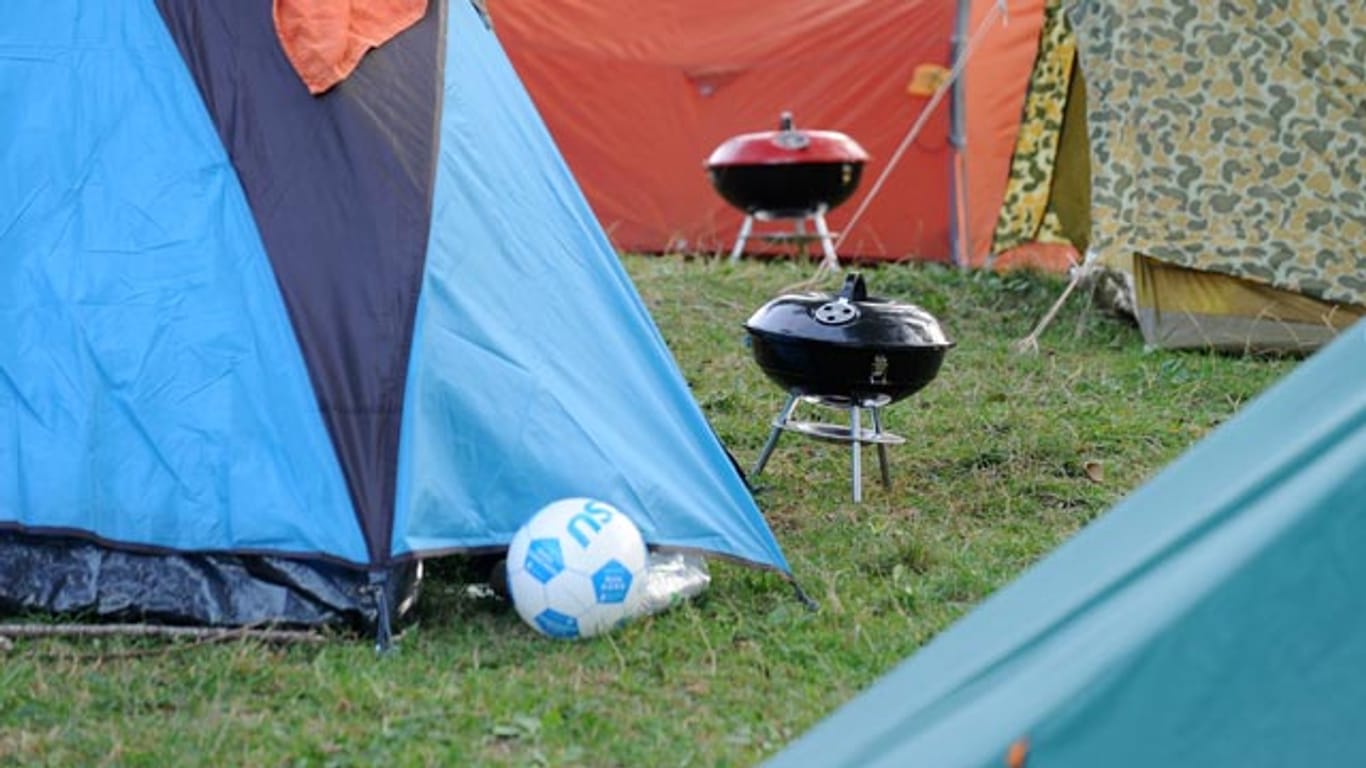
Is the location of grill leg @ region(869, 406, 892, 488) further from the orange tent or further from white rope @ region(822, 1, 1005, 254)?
the orange tent

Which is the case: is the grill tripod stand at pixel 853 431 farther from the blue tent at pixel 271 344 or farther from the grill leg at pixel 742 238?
the grill leg at pixel 742 238

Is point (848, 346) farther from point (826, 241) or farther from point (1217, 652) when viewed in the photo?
point (826, 241)

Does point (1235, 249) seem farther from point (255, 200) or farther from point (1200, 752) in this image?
point (1200, 752)

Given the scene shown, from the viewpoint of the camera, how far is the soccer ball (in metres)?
4.21

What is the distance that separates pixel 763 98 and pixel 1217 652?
945 cm

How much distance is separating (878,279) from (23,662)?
20.2ft

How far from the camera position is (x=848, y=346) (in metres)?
5.29

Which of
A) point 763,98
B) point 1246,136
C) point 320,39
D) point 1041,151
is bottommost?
point 763,98

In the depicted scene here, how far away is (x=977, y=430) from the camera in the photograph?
21.9 feet

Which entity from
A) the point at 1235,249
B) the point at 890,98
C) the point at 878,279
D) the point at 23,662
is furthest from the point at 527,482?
the point at 890,98

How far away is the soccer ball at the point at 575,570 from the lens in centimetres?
421

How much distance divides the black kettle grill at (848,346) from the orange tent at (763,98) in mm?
5534

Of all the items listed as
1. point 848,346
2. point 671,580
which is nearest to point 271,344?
point 671,580

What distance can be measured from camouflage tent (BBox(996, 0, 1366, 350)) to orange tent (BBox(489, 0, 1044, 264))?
103 inches
